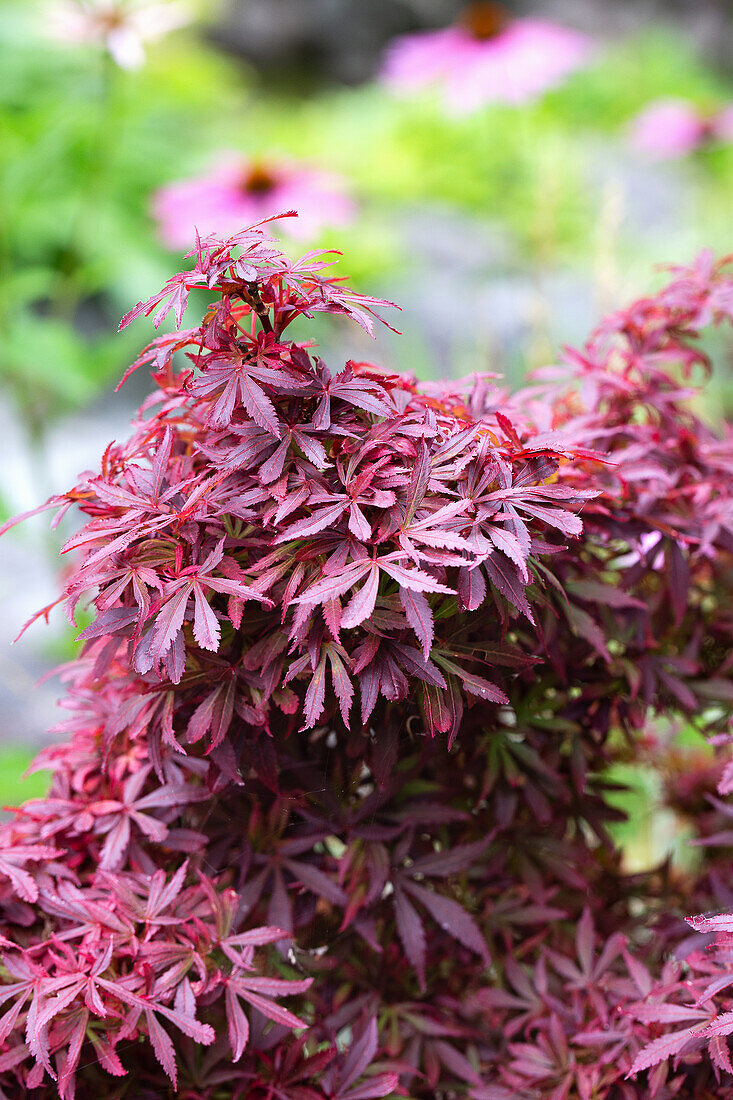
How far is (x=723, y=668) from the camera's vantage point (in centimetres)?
77

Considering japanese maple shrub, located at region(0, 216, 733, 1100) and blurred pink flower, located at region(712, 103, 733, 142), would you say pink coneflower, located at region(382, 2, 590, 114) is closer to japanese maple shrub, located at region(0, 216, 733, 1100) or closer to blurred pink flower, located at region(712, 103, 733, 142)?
blurred pink flower, located at region(712, 103, 733, 142)

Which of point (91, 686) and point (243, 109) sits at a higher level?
point (243, 109)

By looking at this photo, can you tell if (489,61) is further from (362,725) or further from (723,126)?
(362,725)

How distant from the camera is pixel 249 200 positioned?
5.77 feet

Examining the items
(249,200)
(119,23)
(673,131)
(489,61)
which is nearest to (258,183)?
(249,200)

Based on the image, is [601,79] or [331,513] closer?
[331,513]

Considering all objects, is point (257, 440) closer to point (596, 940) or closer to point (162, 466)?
point (162, 466)

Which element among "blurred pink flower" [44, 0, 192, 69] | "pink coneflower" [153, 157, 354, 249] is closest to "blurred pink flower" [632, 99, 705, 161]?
"pink coneflower" [153, 157, 354, 249]

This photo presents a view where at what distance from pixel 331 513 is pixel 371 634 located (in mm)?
70

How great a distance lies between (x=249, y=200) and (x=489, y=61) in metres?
0.75

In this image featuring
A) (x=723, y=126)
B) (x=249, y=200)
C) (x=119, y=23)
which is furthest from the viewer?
(x=723, y=126)

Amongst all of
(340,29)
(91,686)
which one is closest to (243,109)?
(340,29)

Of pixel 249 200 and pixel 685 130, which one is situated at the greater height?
pixel 685 130

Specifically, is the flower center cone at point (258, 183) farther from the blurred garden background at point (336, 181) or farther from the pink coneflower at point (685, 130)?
the pink coneflower at point (685, 130)
